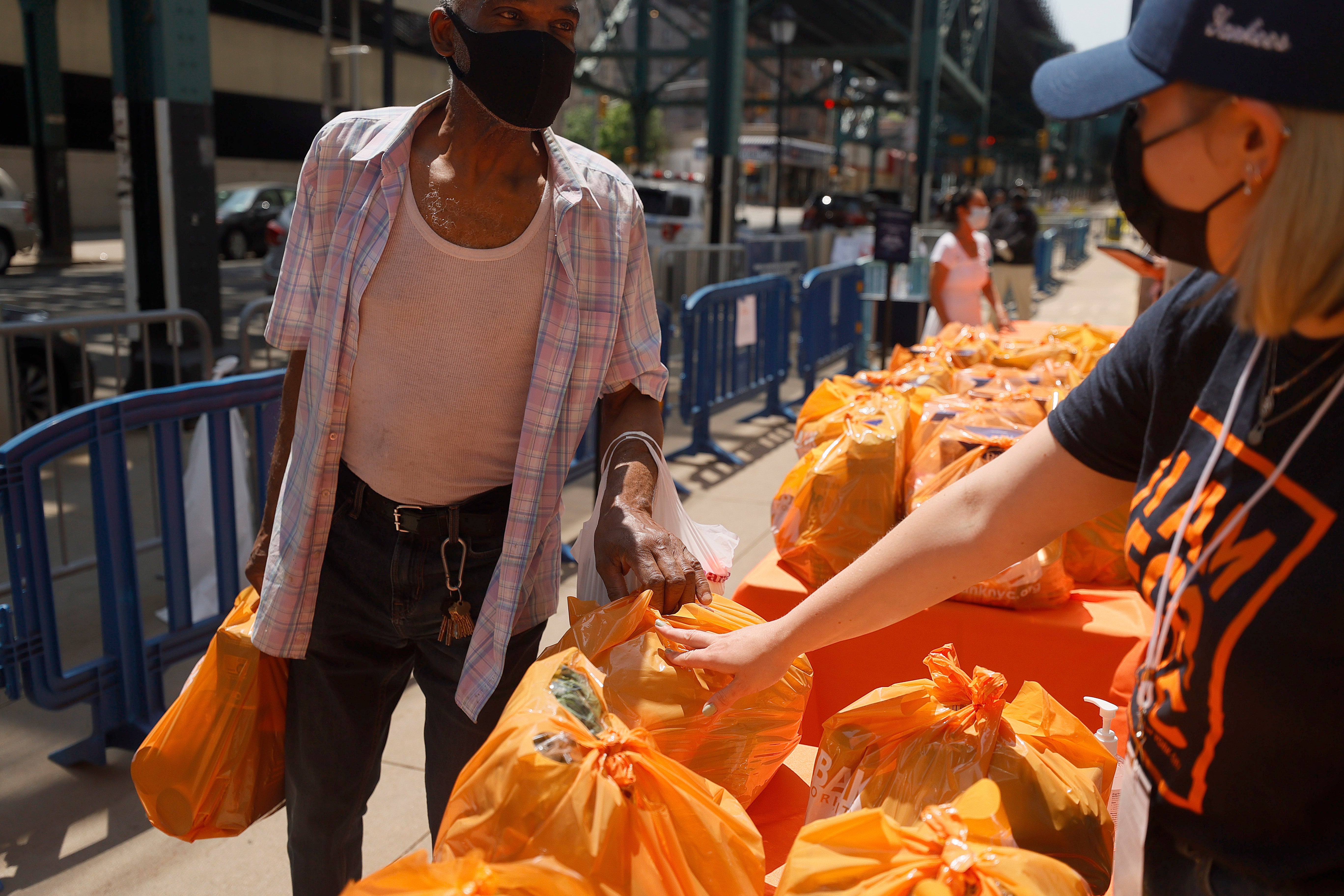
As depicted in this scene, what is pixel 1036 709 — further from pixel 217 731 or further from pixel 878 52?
pixel 878 52

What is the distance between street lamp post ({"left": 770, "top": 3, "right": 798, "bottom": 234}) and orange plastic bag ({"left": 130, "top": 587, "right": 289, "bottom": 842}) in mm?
23252

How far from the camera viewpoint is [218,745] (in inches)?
83.1

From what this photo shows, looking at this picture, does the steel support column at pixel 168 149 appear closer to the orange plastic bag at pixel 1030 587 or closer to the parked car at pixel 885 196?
the orange plastic bag at pixel 1030 587

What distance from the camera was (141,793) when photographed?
6.95ft

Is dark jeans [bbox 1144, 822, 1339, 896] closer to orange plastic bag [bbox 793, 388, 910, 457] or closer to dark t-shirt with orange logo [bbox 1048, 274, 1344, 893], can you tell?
dark t-shirt with orange logo [bbox 1048, 274, 1344, 893]

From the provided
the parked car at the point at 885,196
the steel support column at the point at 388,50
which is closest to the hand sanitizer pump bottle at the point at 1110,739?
the steel support column at the point at 388,50

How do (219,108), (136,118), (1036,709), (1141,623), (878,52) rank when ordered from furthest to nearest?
(219,108), (878,52), (136,118), (1141,623), (1036,709)

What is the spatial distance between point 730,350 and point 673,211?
40.6 ft

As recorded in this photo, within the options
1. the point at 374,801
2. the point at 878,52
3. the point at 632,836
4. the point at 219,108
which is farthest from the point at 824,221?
the point at 632,836

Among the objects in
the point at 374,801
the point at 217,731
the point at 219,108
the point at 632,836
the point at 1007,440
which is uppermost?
the point at 219,108

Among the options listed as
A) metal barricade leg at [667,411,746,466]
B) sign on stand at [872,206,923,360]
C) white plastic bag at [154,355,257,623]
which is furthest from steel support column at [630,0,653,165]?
white plastic bag at [154,355,257,623]

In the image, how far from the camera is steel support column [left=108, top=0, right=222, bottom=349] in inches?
285

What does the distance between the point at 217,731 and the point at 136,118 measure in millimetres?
6707

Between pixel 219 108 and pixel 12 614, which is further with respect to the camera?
pixel 219 108
